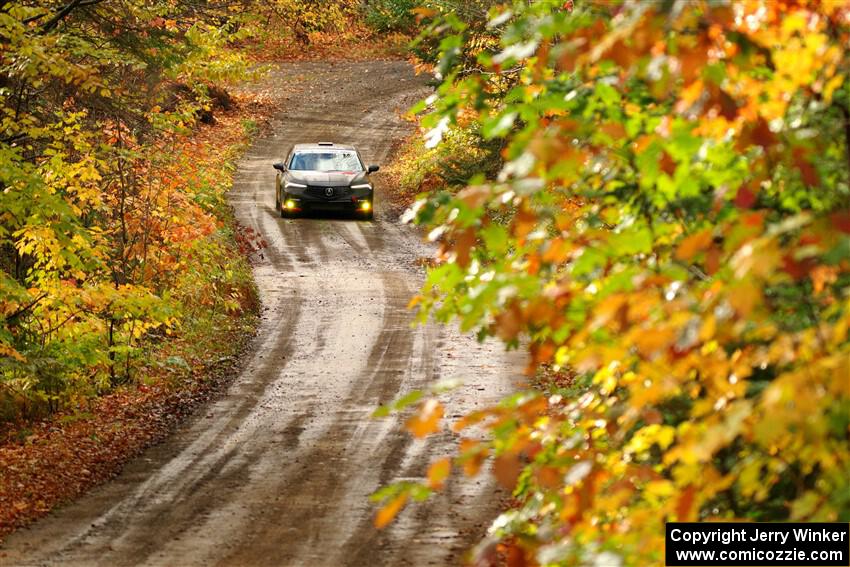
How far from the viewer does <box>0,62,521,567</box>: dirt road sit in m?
9.20

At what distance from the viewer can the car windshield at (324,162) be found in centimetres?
2798

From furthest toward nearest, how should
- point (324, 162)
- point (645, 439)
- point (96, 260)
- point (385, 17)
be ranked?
point (385, 17) < point (324, 162) < point (96, 260) < point (645, 439)

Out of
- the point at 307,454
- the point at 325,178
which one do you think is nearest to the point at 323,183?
the point at 325,178

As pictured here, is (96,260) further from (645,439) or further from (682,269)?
(682,269)

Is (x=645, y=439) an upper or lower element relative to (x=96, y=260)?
lower

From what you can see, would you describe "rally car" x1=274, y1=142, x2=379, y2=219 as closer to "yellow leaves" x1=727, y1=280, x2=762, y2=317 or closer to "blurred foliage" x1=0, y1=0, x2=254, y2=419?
"blurred foliage" x1=0, y1=0, x2=254, y2=419

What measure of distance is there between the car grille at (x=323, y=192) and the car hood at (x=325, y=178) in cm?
10

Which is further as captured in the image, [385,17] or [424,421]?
[385,17]

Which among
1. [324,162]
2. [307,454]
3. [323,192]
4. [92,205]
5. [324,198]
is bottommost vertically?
[307,454]

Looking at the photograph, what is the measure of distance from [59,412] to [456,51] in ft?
34.4

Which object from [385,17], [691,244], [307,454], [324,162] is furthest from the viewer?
[385,17]

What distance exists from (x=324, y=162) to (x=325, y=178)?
2.30 feet

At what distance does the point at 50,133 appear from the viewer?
1293cm

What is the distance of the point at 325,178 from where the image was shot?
2756 centimetres
